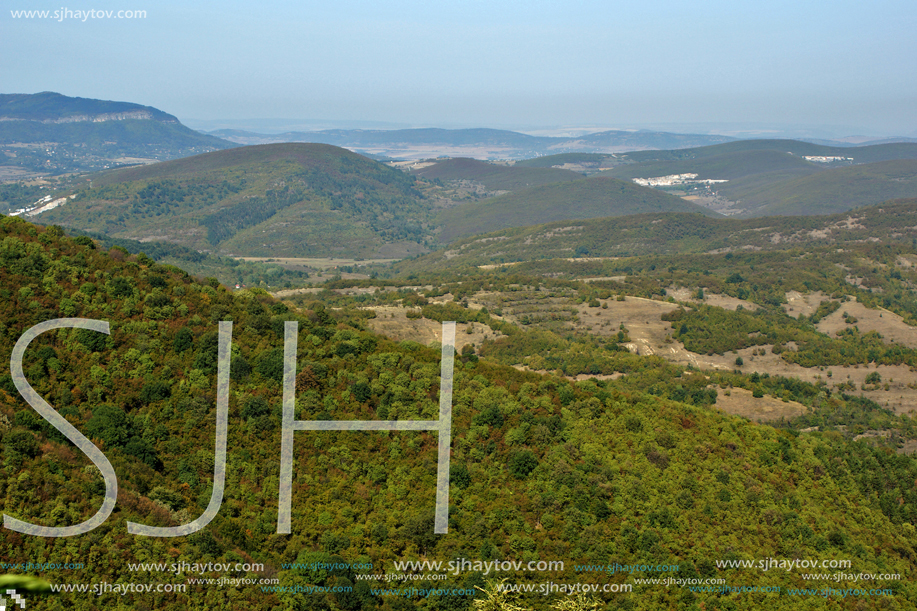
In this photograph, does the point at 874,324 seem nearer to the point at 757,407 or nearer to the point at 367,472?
the point at 757,407

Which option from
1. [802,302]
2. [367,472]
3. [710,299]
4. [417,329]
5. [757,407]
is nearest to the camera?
[367,472]

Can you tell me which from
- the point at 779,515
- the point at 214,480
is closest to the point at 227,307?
the point at 214,480

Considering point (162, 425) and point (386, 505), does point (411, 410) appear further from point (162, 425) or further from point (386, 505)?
point (162, 425)

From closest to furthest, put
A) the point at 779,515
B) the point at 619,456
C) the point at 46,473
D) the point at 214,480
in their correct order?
1. the point at 46,473
2. the point at 214,480
3. the point at 779,515
4. the point at 619,456

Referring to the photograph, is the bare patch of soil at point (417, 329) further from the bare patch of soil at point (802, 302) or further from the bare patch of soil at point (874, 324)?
the bare patch of soil at point (802, 302)

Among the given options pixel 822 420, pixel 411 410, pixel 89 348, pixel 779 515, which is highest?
pixel 89 348

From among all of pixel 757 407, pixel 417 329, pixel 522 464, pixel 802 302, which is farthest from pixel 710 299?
pixel 522 464

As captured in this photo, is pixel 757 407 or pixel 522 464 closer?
pixel 522 464

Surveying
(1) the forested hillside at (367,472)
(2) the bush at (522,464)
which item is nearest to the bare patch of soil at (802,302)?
(1) the forested hillside at (367,472)

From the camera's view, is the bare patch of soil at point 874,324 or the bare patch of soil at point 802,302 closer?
the bare patch of soil at point 874,324

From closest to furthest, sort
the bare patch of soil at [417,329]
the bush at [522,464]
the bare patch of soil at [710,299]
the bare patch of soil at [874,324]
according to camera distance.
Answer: the bush at [522,464] < the bare patch of soil at [417,329] < the bare patch of soil at [874,324] < the bare patch of soil at [710,299]

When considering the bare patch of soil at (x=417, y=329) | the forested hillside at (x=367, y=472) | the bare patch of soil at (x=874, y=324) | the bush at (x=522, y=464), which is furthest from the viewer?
the bare patch of soil at (x=874, y=324)
